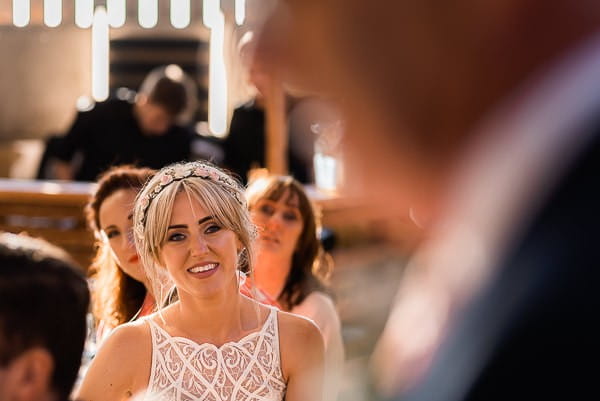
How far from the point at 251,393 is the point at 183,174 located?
56 cm

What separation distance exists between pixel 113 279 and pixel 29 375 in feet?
6.14

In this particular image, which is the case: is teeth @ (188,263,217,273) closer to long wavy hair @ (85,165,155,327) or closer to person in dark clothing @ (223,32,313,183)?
long wavy hair @ (85,165,155,327)

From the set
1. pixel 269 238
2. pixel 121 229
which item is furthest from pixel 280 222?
pixel 121 229

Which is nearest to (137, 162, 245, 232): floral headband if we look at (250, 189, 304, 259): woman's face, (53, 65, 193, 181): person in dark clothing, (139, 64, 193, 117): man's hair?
(250, 189, 304, 259): woman's face

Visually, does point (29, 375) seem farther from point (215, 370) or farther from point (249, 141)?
point (249, 141)

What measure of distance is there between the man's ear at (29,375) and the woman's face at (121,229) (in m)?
1.76

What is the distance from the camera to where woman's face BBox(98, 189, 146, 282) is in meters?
3.22

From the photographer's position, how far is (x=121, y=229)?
129 inches

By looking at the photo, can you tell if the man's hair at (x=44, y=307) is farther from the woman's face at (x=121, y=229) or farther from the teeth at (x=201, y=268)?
the woman's face at (x=121, y=229)

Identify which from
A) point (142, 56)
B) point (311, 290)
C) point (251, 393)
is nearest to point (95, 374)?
point (251, 393)

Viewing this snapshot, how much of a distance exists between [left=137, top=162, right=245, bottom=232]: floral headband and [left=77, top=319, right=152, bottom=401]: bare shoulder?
0.97 feet

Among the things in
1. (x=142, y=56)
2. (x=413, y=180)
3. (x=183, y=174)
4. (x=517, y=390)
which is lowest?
(x=142, y=56)

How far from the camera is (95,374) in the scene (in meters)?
2.42

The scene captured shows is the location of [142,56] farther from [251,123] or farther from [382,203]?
[382,203]
